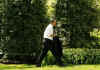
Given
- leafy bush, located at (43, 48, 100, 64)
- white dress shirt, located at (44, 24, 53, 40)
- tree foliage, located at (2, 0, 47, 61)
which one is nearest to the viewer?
white dress shirt, located at (44, 24, 53, 40)

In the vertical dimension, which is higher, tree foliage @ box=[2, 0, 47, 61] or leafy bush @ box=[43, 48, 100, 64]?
tree foliage @ box=[2, 0, 47, 61]

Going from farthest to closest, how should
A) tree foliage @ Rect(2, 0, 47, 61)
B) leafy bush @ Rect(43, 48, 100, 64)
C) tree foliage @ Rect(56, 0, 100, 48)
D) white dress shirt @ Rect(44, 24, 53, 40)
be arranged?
tree foliage @ Rect(56, 0, 100, 48) → tree foliage @ Rect(2, 0, 47, 61) → leafy bush @ Rect(43, 48, 100, 64) → white dress shirt @ Rect(44, 24, 53, 40)

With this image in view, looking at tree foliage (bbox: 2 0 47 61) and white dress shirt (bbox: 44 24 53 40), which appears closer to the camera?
white dress shirt (bbox: 44 24 53 40)

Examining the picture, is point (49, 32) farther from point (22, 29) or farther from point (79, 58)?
point (22, 29)

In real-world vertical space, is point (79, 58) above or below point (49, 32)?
below

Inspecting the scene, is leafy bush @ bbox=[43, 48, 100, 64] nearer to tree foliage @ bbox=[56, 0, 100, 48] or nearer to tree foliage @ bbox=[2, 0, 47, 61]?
tree foliage @ bbox=[2, 0, 47, 61]

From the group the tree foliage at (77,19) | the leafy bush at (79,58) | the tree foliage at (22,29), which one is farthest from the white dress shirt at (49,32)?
Answer: the tree foliage at (77,19)

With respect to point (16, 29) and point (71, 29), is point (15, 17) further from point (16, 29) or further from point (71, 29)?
point (71, 29)

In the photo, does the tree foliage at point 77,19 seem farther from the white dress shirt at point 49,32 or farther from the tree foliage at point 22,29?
the white dress shirt at point 49,32

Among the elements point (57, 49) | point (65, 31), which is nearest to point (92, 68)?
point (57, 49)

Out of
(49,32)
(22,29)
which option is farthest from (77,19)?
(49,32)

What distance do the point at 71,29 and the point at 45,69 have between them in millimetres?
8480

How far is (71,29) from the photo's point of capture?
1923 cm

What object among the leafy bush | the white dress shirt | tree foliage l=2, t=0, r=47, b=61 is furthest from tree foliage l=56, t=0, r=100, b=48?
the white dress shirt
